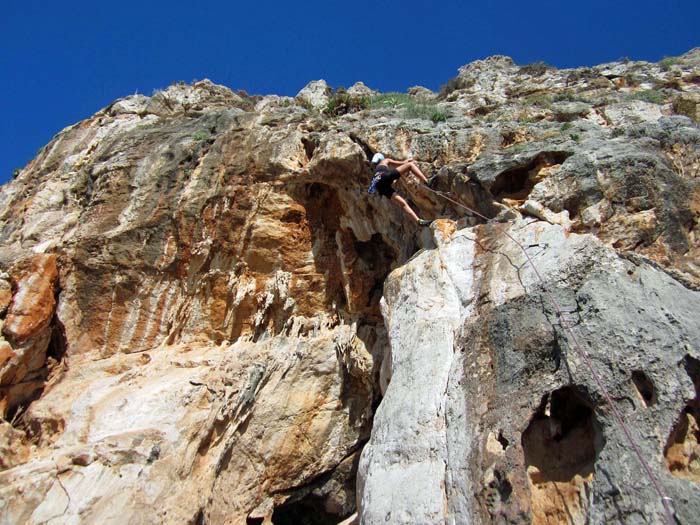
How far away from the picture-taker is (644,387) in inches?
213

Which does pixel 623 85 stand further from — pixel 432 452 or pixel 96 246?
pixel 96 246

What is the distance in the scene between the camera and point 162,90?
20.0m

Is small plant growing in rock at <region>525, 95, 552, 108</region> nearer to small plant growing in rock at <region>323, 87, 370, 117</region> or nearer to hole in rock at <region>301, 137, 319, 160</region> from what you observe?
small plant growing in rock at <region>323, 87, 370, 117</region>

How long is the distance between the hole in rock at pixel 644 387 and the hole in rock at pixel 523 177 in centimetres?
394

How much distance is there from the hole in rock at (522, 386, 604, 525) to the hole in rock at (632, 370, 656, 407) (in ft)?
1.61

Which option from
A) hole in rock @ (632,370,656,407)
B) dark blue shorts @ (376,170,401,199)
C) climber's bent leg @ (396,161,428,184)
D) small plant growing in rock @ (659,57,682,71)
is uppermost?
small plant growing in rock @ (659,57,682,71)

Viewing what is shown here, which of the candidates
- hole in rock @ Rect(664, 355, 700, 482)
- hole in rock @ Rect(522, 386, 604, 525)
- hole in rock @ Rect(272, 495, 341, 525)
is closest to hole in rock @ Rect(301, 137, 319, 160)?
hole in rock @ Rect(272, 495, 341, 525)

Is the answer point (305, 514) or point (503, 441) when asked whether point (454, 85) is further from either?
point (503, 441)

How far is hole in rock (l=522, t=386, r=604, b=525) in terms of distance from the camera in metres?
5.17

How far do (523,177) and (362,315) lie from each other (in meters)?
4.09

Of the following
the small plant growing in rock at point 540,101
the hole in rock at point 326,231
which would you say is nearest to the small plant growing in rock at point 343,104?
the hole in rock at point 326,231

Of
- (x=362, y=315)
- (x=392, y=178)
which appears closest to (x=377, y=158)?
(x=392, y=178)

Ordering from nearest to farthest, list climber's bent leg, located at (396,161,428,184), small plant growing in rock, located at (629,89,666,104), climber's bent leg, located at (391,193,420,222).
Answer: climber's bent leg, located at (391,193,420,222) → climber's bent leg, located at (396,161,428,184) → small plant growing in rock, located at (629,89,666,104)

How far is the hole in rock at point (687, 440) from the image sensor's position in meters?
4.98
